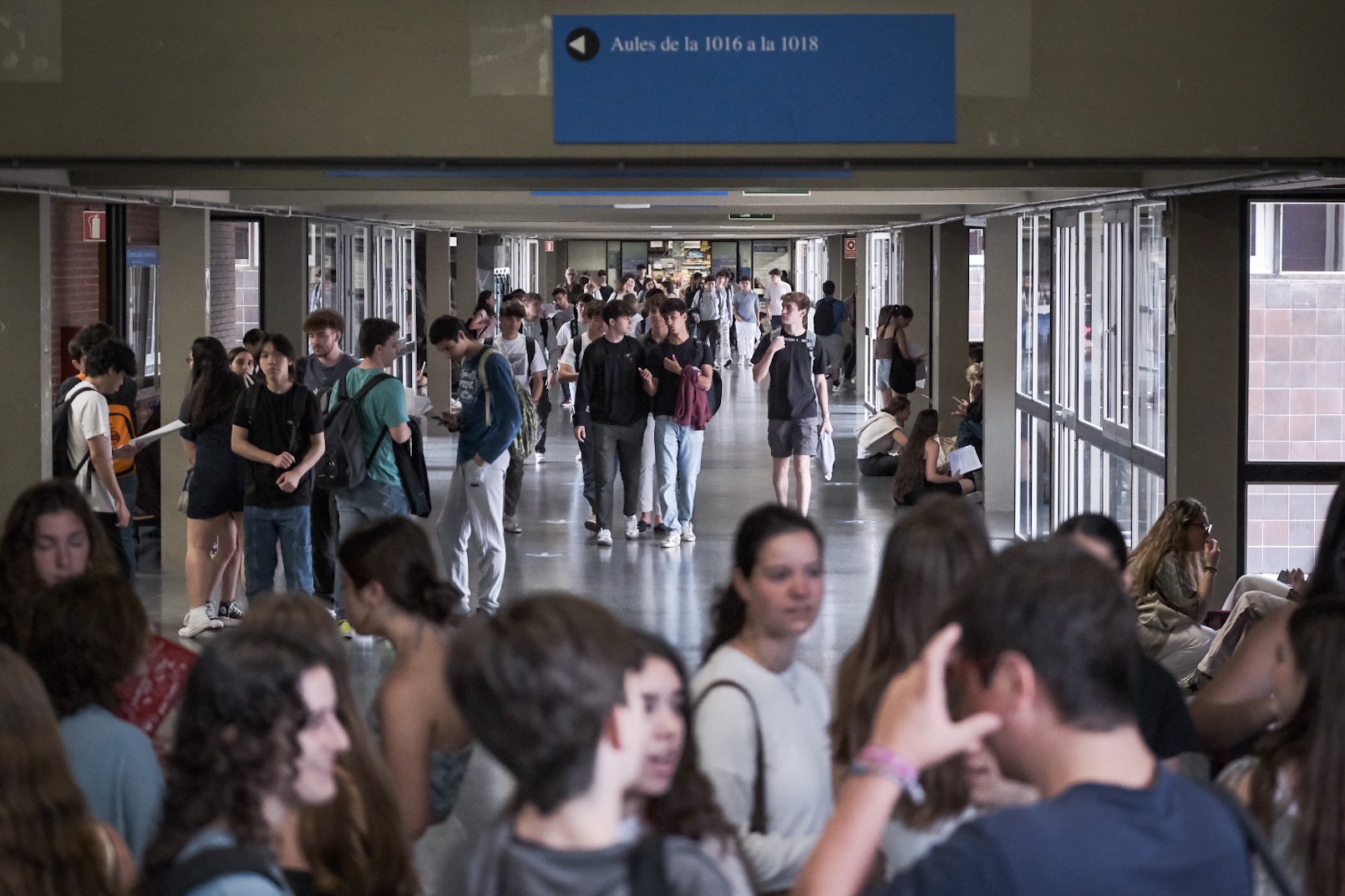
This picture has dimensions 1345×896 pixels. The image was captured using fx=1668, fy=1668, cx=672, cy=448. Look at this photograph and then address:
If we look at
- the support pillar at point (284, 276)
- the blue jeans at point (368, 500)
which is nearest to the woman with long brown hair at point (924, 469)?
the blue jeans at point (368, 500)

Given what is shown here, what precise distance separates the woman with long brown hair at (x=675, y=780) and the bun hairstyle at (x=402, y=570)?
5.09 ft

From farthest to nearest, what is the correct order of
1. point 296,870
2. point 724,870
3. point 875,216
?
1. point 875,216
2. point 296,870
3. point 724,870

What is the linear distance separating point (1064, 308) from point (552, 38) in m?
6.62

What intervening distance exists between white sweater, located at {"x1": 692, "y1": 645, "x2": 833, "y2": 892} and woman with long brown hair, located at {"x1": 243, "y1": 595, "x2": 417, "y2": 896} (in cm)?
59

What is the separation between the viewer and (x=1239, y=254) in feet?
26.5

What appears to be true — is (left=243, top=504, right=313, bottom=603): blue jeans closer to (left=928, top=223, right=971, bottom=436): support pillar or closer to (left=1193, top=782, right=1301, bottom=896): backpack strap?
(left=1193, top=782, right=1301, bottom=896): backpack strap

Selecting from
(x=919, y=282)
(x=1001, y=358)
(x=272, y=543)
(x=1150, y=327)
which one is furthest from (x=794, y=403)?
(x=919, y=282)

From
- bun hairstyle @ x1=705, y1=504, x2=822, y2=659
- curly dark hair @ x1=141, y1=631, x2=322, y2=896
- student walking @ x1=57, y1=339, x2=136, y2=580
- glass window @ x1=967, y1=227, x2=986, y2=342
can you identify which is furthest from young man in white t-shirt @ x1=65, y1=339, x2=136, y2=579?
glass window @ x1=967, y1=227, x2=986, y2=342

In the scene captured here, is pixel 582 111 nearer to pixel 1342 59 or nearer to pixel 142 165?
pixel 142 165

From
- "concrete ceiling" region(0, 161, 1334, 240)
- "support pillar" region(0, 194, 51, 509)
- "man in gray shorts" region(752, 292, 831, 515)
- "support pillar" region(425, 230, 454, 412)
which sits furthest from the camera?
"support pillar" region(425, 230, 454, 412)

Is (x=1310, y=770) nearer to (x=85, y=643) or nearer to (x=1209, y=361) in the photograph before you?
(x=85, y=643)

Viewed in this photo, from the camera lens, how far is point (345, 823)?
292 cm

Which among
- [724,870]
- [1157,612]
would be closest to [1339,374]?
[1157,612]

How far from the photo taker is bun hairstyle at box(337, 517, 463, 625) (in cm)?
405
